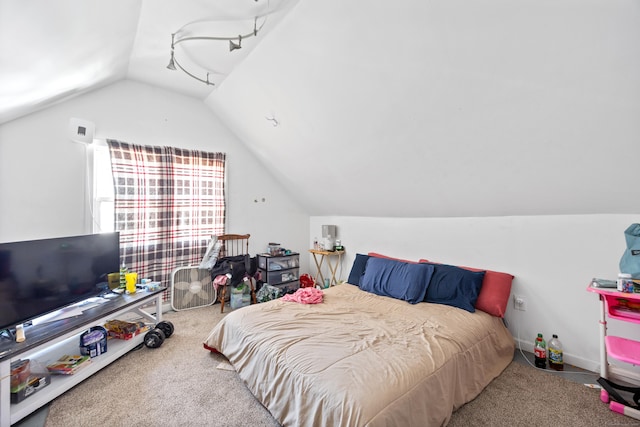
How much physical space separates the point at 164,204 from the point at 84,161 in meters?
0.91

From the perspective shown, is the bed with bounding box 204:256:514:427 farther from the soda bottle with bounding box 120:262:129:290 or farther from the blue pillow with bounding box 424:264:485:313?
the soda bottle with bounding box 120:262:129:290

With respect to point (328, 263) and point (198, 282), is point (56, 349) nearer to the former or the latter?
point (198, 282)

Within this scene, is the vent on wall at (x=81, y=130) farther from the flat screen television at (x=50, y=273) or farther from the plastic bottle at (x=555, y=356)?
the plastic bottle at (x=555, y=356)

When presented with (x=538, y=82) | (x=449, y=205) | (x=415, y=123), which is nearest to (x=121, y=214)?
(x=415, y=123)

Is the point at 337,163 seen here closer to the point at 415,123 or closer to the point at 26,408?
the point at 415,123

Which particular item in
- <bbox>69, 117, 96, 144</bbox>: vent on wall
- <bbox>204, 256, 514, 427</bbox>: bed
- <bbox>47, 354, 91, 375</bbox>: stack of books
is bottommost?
<bbox>47, 354, 91, 375</bbox>: stack of books

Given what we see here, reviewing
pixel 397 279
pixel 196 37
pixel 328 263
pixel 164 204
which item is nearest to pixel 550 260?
pixel 397 279

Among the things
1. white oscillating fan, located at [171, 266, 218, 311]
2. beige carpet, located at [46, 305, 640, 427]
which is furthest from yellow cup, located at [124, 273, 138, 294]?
white oscillating fan, located at [171, 266, 218, 311]

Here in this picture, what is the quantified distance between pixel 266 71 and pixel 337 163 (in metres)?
1.25

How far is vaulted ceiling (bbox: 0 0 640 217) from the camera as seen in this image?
1433mm

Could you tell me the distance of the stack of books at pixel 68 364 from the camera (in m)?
1.94

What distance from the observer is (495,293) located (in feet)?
8.21

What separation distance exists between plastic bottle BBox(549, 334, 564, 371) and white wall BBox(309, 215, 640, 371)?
0.09 metres

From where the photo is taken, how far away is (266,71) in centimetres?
267
